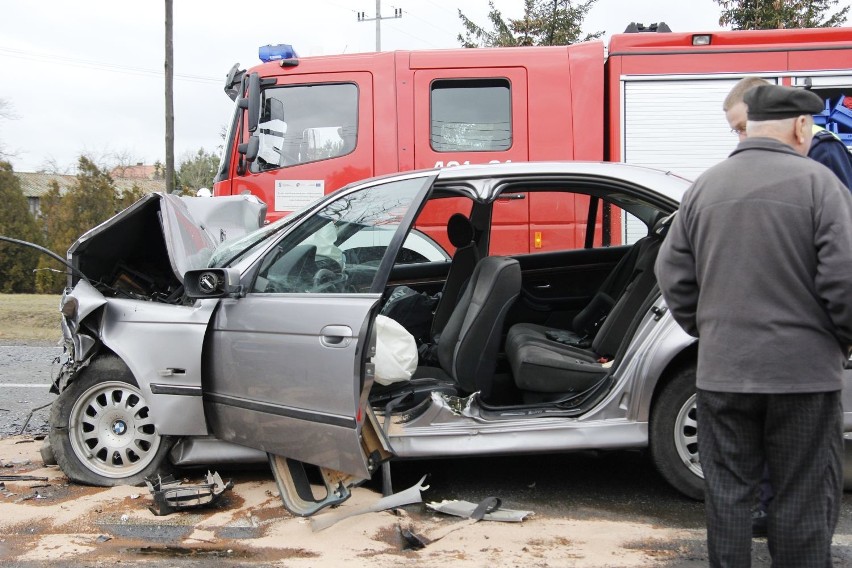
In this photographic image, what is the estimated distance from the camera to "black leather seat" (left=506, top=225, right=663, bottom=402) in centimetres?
430

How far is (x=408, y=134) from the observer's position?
7.26m

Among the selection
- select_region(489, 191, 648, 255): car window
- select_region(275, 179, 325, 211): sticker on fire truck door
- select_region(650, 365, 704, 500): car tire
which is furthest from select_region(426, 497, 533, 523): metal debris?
select_region(275, 179, 325, 211): sticker on fire truck door

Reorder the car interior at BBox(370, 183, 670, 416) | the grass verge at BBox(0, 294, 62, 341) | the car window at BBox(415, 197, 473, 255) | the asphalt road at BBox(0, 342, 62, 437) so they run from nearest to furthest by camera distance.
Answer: the car interior at BBox(370, 183, 670, 416) < the asphalt road at BBox(0, 342, 62, 437) < the car window at BBox(415, 197, 473, 255) < the grass verge at BBox(0, 294, 62, 341)

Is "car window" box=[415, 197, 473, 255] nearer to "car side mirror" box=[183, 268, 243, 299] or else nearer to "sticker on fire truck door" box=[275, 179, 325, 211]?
"sticker on fire truck door" box=[275, 179, 325, 211]

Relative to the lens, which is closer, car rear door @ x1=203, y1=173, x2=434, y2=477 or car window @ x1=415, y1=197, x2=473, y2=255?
car rear door @ x1=203, y1=173, x2=434, y2=477

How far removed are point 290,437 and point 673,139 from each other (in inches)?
194

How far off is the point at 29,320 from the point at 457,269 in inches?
357

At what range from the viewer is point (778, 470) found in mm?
2455

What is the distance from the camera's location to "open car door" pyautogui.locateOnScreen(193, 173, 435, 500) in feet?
11.7

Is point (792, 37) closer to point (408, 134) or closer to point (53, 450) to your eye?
point (408, 134)

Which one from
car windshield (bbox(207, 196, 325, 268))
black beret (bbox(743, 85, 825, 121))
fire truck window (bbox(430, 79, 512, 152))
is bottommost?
car windshield (bbox(207, 196, 325, 268))

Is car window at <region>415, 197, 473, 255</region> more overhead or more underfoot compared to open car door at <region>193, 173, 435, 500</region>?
more overhead

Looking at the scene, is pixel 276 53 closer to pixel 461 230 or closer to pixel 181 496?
pixel 461 230

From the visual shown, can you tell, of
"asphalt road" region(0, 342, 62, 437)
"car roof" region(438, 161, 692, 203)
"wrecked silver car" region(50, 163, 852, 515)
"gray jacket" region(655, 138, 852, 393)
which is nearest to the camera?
"gray jacket" region(655, 138, 852, 393)
